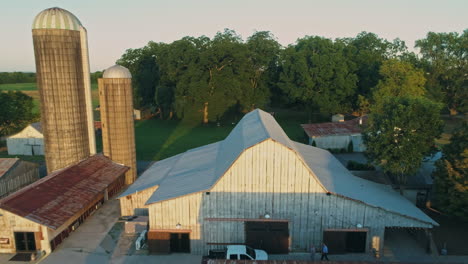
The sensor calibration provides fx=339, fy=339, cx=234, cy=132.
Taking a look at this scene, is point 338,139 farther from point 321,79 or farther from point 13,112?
point 13,112

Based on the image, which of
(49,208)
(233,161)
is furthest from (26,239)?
(233,161)

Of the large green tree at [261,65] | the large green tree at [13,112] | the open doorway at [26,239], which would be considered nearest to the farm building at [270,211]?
the open doorway at [26,239]

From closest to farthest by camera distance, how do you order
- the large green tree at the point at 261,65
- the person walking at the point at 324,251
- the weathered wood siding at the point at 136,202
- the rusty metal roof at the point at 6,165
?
1. the person walking at the point at 324,251
2. the weathered wood siding at the point at 136,202
3. the rusty metal roof at the point at 6,165
4. the large green tree at the point at 261,65

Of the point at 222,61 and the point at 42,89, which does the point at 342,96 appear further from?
the point at 42,89

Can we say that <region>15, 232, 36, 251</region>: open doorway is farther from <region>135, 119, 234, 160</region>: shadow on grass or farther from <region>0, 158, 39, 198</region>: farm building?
<region>135, 119, 234, 160</region>: shadow on grass

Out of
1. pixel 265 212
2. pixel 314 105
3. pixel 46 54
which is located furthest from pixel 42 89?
pixel 314 105

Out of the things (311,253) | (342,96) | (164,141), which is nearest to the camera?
(311,253)

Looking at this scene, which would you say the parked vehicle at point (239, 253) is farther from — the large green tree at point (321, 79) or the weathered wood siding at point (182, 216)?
the large green tree at point (321, 79)
